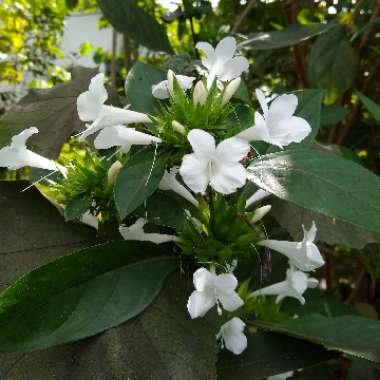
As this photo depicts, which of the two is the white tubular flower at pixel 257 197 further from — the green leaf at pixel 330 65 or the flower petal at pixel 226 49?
the green leaf at pixel 330 65

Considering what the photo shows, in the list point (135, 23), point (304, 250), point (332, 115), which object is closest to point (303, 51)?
point (332, 115)

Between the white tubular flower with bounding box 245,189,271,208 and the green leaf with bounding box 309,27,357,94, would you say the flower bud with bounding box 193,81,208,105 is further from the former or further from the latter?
the green leaf with bounding box 309,27,357,94

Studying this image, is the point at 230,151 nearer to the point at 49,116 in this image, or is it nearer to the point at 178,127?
the point at 178,127

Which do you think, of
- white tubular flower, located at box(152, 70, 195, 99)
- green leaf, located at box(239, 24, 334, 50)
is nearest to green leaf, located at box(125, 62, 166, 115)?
white tubular flower, located at box(152, 70, 195, 99)

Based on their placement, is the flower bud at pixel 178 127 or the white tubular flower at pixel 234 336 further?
the white tubular flower at pixel 234 336

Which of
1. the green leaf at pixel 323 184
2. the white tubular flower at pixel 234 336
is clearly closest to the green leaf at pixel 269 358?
the white tubular flower at pixel 234 336

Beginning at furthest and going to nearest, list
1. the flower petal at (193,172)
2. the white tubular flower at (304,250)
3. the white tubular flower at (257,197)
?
the white tubular flower at (257,197) → the white tubular flower at (304,250) → the flower petal at (193,172)
